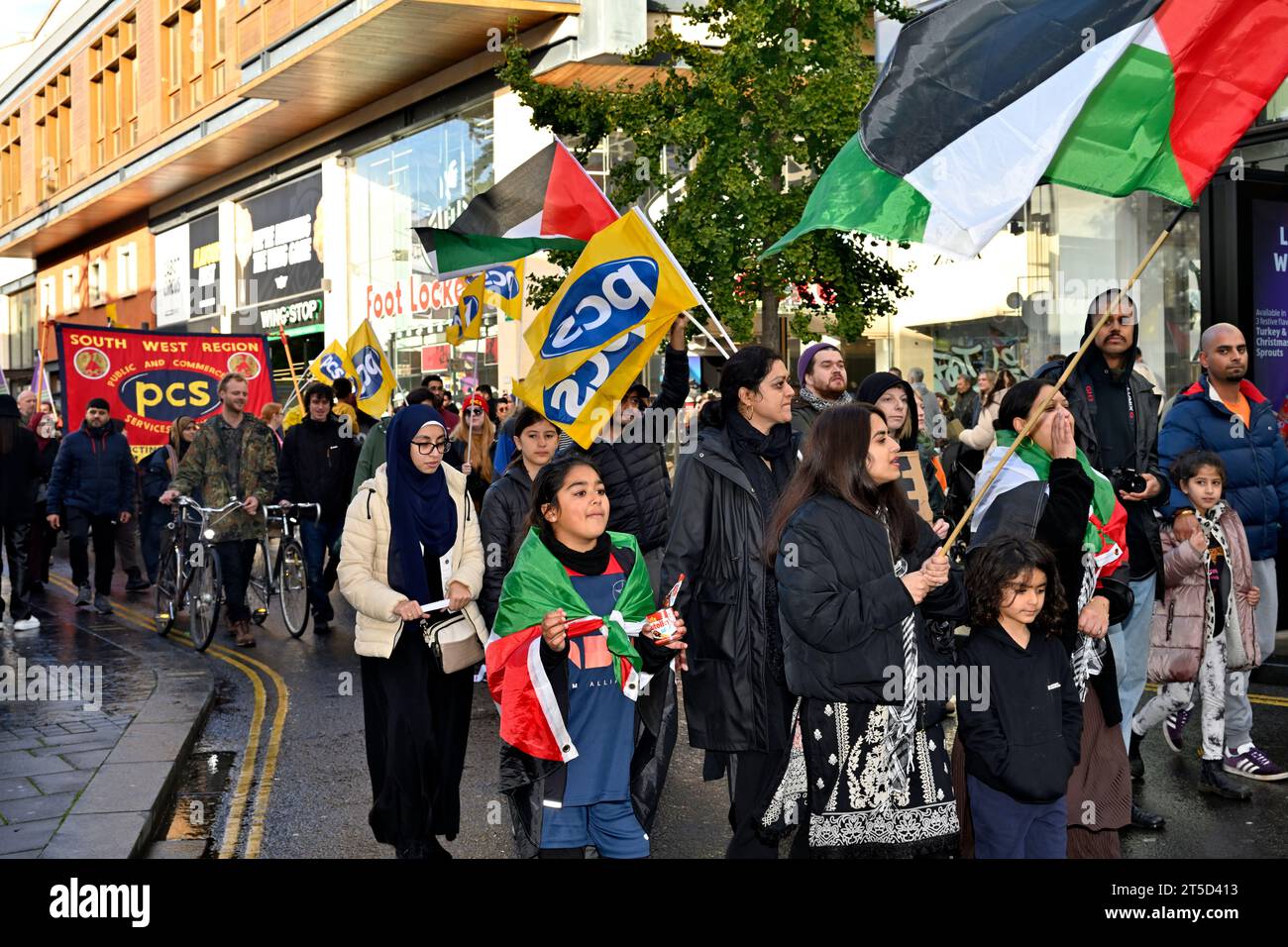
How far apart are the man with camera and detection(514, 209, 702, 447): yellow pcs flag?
183 cm

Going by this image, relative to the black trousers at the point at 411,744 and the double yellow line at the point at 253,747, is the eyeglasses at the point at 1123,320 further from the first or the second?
the double yellow line at the point at 253,747

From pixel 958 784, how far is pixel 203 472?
8.20 meters

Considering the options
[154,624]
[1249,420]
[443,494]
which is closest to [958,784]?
[443,494]

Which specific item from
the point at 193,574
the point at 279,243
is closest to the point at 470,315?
the point at 193,574

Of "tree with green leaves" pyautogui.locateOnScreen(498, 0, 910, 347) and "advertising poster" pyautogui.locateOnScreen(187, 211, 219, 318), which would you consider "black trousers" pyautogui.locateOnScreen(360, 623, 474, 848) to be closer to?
"tree with green leaves" pyautogui.locateOnScreen(498, 0, 910, 347)

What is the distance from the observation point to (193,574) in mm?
11836

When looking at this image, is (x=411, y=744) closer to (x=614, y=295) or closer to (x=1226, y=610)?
(x=614, y=295)

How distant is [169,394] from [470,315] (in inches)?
210

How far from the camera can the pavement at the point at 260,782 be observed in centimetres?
621

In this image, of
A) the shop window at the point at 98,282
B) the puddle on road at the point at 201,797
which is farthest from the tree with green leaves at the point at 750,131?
the shop window at the point at 98,282

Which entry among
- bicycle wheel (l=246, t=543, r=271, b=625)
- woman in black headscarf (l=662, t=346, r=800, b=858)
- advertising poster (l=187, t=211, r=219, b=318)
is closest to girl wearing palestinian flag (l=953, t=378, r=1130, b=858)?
woman in black headscarf (l=662, t=346, r=800, b=858)

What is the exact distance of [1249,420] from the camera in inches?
304

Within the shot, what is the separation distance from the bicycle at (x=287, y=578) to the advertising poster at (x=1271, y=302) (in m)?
7.36
